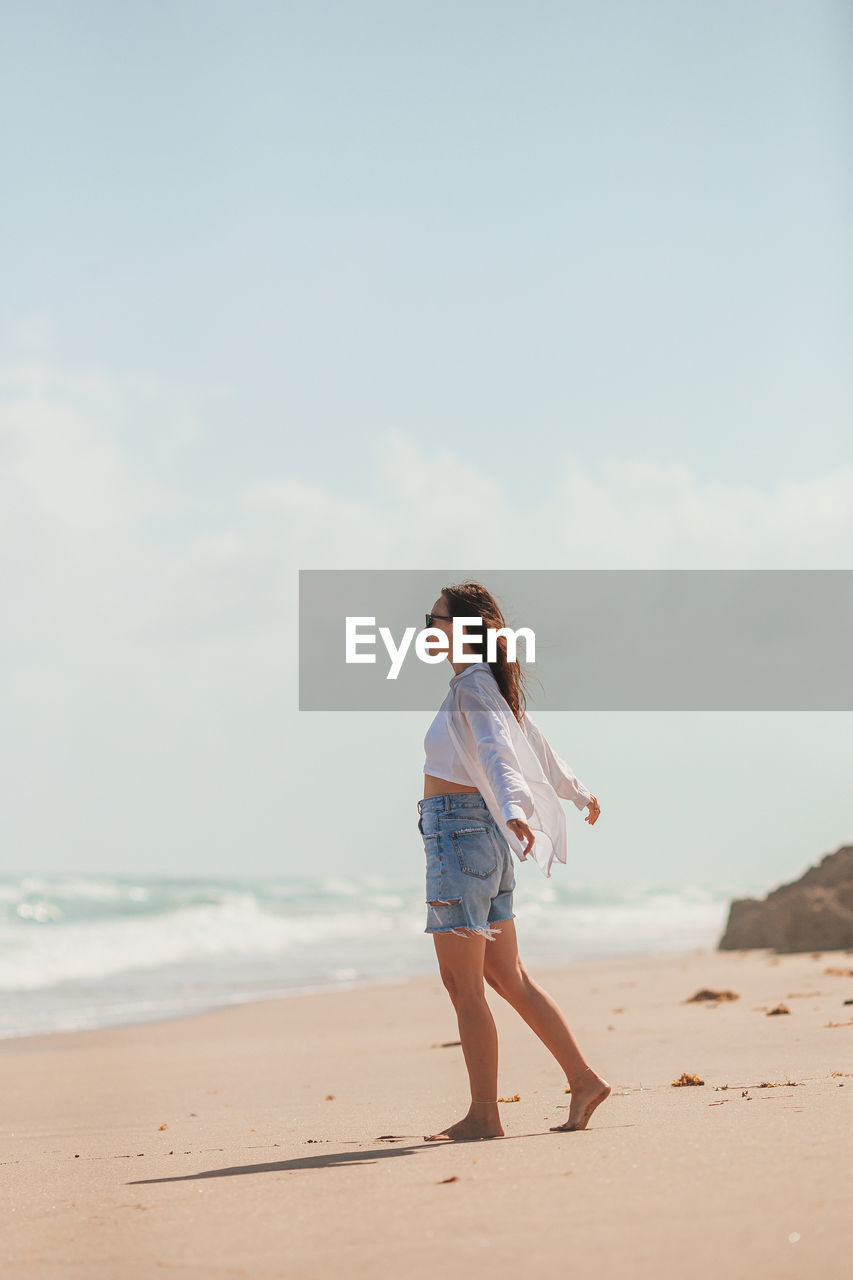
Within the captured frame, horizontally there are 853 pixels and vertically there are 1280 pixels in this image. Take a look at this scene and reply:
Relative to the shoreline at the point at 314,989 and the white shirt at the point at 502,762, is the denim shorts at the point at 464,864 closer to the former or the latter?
the white shirt at the point at 502,762

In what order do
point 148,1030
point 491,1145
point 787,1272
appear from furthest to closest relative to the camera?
1. point 148,1030
2. point 491,1145
3. point 787,1272

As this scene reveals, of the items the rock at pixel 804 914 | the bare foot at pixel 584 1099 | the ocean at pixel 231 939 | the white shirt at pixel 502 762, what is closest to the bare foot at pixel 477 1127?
the bare foot at pixel 584 1099

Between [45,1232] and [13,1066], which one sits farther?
A: [13,1066]

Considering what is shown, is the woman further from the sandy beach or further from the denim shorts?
the sandy beach

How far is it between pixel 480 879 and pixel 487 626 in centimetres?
79

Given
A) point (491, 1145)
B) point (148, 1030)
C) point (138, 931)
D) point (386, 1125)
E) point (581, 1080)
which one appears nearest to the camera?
point (491, 1145)

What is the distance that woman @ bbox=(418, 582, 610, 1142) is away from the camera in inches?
135

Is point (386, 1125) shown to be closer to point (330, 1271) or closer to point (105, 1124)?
point (105, 1124)

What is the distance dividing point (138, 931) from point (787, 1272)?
1979 centimetres

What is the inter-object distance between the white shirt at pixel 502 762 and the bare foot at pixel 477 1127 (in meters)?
0.70

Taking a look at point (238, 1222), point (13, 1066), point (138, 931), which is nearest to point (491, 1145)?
point (238, 1222)

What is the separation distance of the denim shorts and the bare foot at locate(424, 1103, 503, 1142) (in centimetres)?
48

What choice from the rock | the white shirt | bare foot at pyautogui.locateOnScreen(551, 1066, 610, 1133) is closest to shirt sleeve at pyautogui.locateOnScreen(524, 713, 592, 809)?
the white shirt

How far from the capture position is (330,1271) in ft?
7.02
